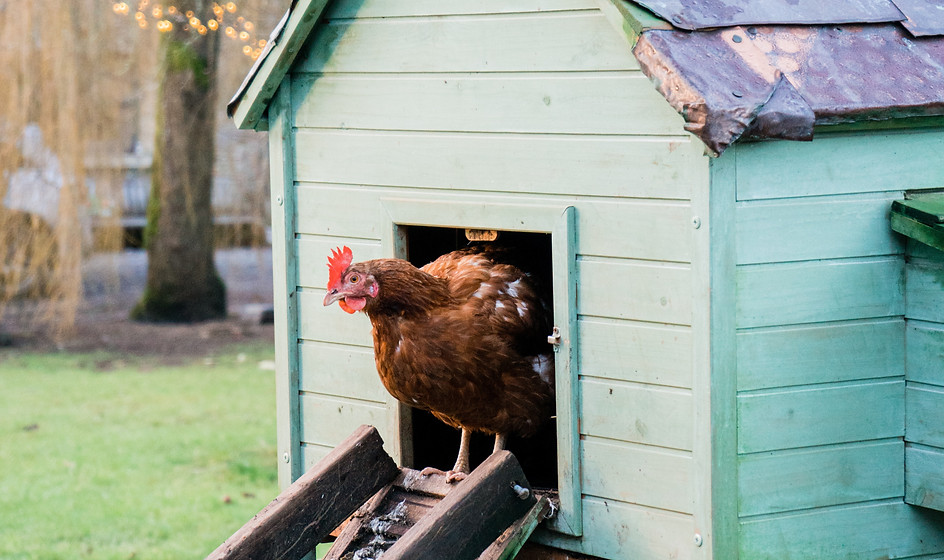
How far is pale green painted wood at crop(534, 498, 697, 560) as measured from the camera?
3.42 meters

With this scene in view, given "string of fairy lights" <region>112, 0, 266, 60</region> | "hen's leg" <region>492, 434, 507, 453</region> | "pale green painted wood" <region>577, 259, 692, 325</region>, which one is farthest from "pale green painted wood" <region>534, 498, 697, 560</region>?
"string of fairy lights" <region>112, 0, 266, 60</region>

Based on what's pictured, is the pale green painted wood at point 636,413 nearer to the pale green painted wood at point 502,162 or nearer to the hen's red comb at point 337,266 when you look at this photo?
the pale green painted wood at point 502,162

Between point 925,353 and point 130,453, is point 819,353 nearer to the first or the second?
point 925,353

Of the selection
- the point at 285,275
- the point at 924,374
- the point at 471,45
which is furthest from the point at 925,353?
the point at 285,275

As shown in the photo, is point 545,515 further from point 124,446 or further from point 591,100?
point 124,446

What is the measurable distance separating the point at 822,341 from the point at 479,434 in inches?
76.8

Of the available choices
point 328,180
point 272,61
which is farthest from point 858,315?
point 272,61

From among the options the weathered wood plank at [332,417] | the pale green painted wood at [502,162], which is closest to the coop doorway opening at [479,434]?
the weathered wood plank at [332,417]

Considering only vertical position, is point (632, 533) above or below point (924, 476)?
below

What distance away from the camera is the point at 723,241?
3229 mm

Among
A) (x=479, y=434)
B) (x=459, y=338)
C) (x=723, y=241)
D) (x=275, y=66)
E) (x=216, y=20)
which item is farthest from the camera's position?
(x=216, y=20)

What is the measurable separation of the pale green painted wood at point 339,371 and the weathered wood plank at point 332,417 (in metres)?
0.03

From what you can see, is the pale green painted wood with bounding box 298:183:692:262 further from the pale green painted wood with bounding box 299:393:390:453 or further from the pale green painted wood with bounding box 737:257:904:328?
the pale green painted wood with bounding box 299:393:390:453

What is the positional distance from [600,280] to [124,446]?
6.52m
